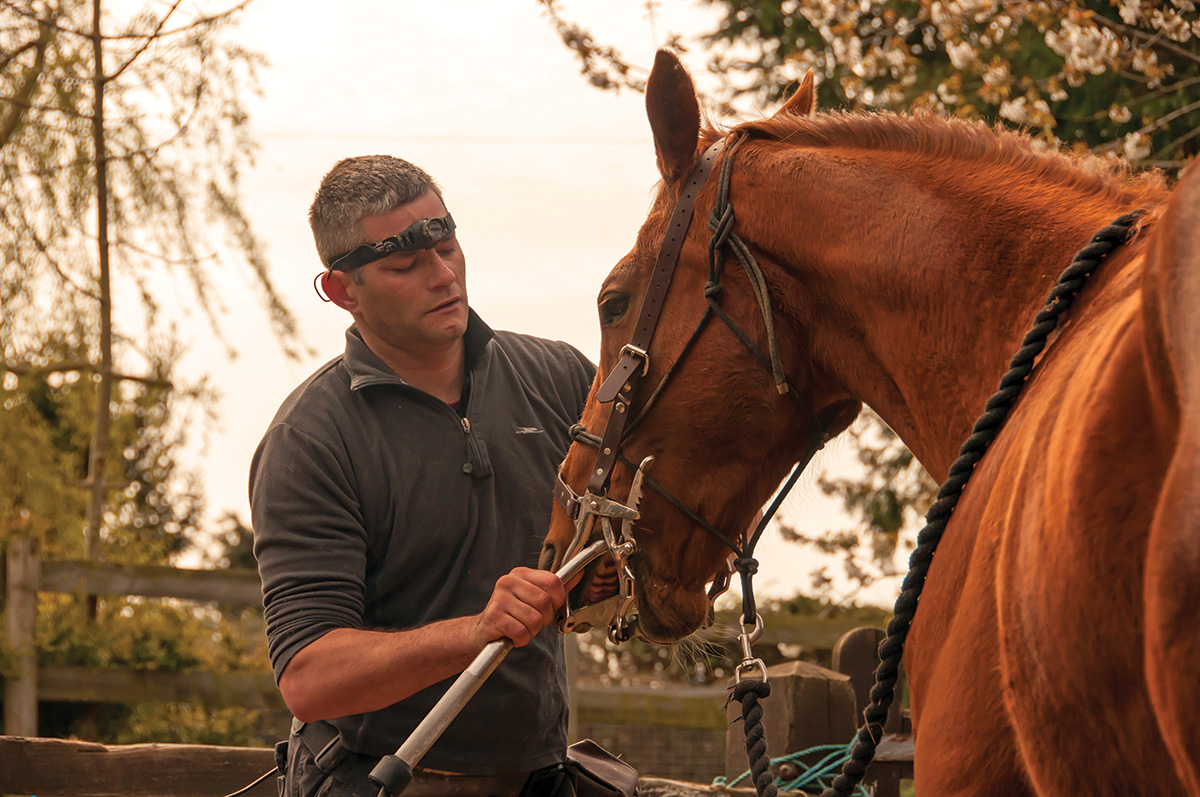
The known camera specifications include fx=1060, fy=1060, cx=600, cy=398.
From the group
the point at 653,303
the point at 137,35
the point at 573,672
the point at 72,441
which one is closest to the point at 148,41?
the point at 137,35

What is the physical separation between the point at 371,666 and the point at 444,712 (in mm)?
357

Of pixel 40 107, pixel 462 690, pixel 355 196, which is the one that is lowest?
pixel 462 690

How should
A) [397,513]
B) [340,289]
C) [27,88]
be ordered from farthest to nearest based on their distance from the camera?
[27,88] < [340,289] < [397,513]

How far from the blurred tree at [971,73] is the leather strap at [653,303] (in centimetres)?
291

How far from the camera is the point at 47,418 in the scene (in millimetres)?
9852

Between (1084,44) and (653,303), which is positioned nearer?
(653,303)

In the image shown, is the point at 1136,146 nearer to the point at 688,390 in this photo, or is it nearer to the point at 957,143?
the point at 957,143

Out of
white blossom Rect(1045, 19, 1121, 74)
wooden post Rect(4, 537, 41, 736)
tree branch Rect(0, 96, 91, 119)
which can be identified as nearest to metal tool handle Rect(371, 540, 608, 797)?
white blossom Rect(1045, 19, 1121, 74)

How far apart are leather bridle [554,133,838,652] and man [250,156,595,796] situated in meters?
0.41

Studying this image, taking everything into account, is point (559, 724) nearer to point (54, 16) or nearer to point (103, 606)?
point (103, 606)

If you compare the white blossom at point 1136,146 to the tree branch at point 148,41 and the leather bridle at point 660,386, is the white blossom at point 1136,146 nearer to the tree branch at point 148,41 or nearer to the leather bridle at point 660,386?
the leather bridle at point 660,386

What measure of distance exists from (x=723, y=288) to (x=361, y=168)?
1272mm

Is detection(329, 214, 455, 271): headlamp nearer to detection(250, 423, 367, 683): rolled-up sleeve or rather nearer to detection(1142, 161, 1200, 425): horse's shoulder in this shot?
detection(250, 423, 367, 683): rolled-up sleeve

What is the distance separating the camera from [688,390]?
6.63 ft
